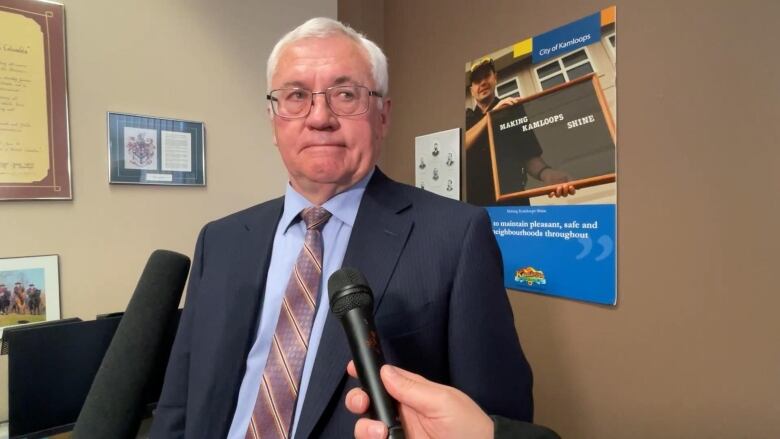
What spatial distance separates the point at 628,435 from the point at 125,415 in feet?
4.54

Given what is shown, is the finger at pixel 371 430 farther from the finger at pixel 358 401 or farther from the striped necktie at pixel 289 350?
the striped necktie at pixel 289 350

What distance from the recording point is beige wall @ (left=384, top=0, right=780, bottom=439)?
1.01 m

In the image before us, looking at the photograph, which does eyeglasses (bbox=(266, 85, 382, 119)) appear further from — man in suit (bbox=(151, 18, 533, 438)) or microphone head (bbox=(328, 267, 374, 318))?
microphone head (bbox=(328, 267, 374, 318))

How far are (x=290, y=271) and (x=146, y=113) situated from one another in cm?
111

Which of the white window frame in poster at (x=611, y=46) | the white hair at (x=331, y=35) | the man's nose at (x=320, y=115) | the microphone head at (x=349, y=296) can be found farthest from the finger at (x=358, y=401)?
the white window frame in poster at (x=611, y=46)

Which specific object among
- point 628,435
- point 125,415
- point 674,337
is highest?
point 674,337

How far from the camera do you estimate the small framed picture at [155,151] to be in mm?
1572

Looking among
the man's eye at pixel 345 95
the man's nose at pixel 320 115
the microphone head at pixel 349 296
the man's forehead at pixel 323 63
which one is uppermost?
the man's forehead at pixel 323 63

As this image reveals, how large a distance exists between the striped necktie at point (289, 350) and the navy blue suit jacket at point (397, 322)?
0.19ft

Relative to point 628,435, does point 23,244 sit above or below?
above

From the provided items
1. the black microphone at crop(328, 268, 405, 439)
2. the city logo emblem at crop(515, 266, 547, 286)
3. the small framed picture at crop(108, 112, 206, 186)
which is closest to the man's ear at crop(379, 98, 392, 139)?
the black microphone at crop(328, 268, 405, 439)

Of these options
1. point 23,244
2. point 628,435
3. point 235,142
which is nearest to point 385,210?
point 628,435

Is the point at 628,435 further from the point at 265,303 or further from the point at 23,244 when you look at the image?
the point at 23,244

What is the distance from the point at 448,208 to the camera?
926 mm
